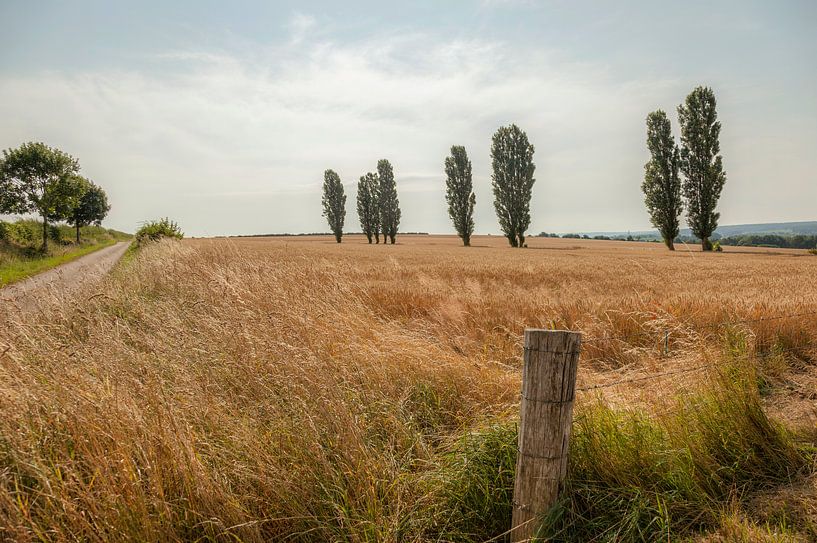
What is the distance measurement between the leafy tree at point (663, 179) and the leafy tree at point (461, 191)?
22406 mm

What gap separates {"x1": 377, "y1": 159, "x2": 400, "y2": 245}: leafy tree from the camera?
71.6 m

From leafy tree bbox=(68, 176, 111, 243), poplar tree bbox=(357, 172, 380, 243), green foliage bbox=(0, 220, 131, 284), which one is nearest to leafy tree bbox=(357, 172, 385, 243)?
poplar tree bbox=(357, 172, 380, 243)

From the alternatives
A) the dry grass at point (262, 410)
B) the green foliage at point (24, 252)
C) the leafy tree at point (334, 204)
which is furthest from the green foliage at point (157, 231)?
the leafy tree at point (334, 204)

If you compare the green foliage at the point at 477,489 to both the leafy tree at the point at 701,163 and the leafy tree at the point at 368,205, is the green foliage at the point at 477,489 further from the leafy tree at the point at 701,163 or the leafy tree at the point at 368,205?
the leafy tree at the point at 368,205

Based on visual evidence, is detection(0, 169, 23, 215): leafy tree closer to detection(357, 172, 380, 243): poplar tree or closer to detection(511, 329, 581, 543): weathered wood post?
detection(511, 329, 581, 543): weathered wood post

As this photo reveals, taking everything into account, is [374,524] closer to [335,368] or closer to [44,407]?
[335,368]

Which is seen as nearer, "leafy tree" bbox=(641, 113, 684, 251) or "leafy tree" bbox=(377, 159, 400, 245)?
"leafy tree" bbox=(641, 113, 684, 251)

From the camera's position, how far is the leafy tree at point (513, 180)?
53.0 m

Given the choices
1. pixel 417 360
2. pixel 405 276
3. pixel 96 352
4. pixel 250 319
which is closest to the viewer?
pixel 96 352

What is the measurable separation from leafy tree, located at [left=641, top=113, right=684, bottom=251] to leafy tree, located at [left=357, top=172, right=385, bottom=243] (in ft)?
138

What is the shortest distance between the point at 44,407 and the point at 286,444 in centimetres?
157

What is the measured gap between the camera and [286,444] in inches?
123

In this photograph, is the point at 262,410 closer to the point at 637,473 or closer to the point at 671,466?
the point at 637,473

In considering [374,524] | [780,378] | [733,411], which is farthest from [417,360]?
[780,378]
